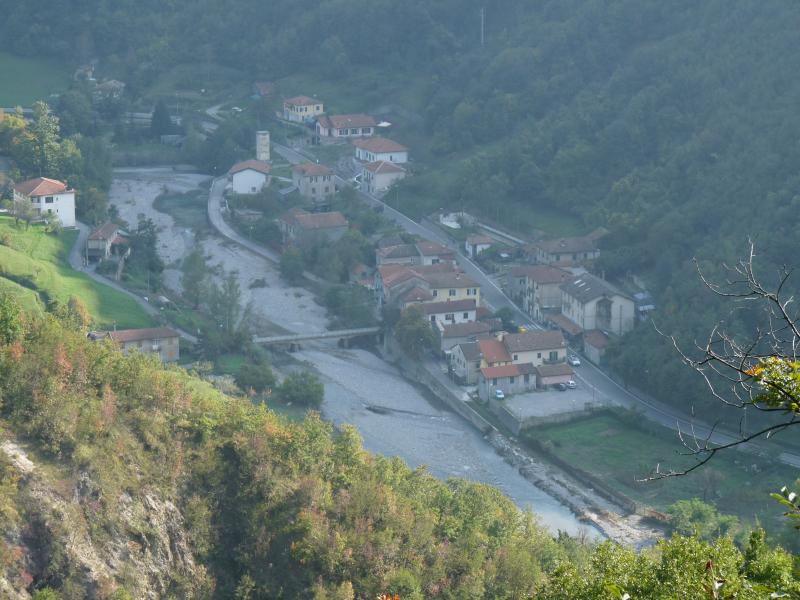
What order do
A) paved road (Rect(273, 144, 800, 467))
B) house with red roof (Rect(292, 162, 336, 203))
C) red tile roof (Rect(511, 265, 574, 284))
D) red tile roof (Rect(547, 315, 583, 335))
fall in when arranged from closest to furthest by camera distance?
1. paved road (Rect(273, 144, 800, 467))
2. red tile roof (Rect(547, 315, 583, 335))
3. red tile roof (Rect(511, 265, 574, 284))
4. house with red roof (Rect(292, 162, 336, 203))

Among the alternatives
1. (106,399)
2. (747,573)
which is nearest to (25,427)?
(106,399)

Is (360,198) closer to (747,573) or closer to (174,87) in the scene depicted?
(174,87)

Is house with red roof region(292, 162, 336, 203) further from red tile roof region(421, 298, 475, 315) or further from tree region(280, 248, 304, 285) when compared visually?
red tile roof region(421, 298, 475, 315)

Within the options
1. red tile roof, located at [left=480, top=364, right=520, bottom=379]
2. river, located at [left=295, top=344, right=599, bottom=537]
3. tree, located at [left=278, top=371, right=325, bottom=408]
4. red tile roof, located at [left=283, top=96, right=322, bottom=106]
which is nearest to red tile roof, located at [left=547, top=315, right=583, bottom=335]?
red tile roof, located at [left=480, top=364, right=520, bottom=379]

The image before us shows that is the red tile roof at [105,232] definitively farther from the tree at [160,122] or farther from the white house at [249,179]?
the tree at [160,122]

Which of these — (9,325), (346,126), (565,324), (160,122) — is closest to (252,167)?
(346,126)

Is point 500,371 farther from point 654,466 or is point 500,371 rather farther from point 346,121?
point 346,121
